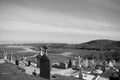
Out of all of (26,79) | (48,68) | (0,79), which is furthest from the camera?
(48,68)

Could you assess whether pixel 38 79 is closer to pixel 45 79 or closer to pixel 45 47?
pixel 45 79

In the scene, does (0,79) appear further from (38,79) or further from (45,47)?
(45,47)

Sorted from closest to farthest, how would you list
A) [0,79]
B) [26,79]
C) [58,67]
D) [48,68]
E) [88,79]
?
[0,79]
[26,79]
[48,68]
[88,79]
[58,67]

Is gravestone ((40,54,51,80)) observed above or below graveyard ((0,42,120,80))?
above

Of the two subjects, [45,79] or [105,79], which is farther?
[105,79]

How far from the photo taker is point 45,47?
8.98m

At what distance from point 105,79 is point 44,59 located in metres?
9.40

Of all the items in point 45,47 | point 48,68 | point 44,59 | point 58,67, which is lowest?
point 58,67

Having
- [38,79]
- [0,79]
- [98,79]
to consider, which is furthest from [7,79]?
[98,79]

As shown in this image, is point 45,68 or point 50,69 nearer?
point 50,69

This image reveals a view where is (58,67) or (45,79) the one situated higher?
(45,79)

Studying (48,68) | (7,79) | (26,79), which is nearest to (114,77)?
(48,68)

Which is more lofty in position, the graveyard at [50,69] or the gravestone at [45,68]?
the gravestone at [45,68]

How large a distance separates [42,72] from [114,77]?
702 centimetres
